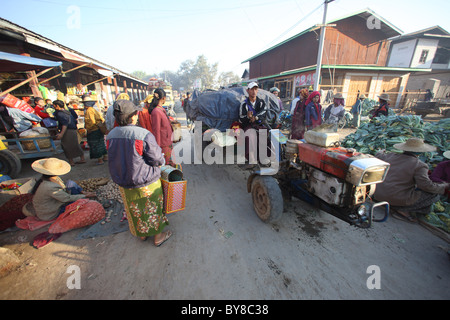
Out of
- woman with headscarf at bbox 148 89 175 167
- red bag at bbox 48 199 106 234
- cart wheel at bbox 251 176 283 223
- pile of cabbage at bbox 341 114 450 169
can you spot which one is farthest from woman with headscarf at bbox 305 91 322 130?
red bag at bbox 48 199 106 234

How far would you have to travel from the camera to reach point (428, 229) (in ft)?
9.82

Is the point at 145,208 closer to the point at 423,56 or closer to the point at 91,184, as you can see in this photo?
the point at 91,184

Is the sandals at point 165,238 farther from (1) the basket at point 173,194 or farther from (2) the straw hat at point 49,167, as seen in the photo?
(2) the straw hat at point 49,167

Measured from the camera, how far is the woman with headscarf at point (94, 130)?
511 centimetres

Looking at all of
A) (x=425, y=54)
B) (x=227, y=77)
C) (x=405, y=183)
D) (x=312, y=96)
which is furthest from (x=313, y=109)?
(x=227, y=77)

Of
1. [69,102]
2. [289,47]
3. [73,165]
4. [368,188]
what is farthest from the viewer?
[289,47]

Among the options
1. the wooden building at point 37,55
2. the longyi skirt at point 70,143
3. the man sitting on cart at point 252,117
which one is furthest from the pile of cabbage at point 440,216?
the wooden building at point 37,55

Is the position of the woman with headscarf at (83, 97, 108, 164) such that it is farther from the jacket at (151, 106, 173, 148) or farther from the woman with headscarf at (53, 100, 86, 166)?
the jacket at (151, 106, 173, 148)

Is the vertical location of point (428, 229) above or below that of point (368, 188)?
below

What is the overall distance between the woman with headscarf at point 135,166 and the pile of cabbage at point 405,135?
5.23 metres
